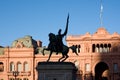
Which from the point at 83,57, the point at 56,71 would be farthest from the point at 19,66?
the point at 56,71

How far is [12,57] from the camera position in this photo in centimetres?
12538

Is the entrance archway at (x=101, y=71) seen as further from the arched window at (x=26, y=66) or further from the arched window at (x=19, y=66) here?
the arched window at (x=19, y=66)

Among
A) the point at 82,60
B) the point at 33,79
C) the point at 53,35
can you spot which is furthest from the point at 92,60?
the point at 53,35

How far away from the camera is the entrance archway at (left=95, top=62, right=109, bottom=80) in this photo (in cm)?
12738

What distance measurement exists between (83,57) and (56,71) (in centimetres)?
7148

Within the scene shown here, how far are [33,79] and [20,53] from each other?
7.95m

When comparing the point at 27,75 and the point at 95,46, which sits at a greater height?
the point at 95,46

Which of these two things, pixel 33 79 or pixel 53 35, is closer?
pixel 53 35

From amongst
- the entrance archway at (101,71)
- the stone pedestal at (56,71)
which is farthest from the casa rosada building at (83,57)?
the stone pedestal at (56,71)

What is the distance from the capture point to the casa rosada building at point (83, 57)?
122 meters

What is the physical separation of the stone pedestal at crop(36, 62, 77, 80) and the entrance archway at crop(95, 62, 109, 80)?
7505 cm

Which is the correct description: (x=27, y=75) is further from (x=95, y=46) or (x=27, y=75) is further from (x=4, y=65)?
(x=95, y=46)

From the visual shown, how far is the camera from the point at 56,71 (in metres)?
52.0

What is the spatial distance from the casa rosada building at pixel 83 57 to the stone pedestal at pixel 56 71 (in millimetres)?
70011
